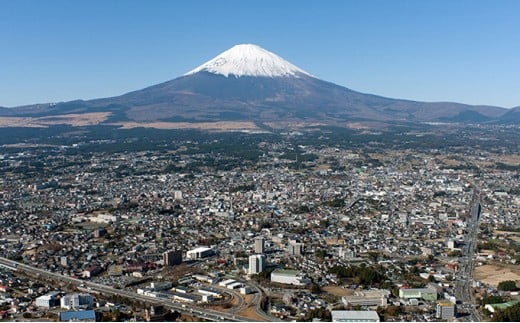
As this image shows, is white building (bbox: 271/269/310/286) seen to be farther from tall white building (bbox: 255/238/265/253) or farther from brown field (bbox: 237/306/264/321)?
tall white building (bbox: 255/238/265/253)

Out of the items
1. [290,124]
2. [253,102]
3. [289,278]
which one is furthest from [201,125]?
[289,278]

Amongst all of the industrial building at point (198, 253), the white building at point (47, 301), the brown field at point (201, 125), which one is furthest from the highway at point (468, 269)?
the brown field at point (201, 125)

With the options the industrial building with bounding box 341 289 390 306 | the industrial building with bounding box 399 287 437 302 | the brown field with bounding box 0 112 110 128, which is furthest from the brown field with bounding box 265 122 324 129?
the industrial building with bounding box 399 287 437 302

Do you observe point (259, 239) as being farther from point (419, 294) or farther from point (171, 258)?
point (419, 294)

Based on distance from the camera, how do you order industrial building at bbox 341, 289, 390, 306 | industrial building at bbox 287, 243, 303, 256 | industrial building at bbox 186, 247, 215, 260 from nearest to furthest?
1. industrial building at bbox 341, 289, 390, 306
2. industrial building at bbox 186, 247, 215, 260
3. industrial building at bbox 287, 243, 303, 256

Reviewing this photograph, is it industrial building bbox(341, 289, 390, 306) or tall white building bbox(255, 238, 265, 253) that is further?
tall white building bbox(255, 238, 265, 253)

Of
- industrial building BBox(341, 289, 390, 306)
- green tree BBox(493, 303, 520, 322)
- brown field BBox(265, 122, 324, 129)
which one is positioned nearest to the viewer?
green tree BBox(493, 303, 520, 322)
